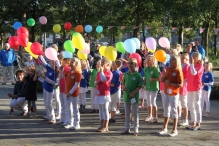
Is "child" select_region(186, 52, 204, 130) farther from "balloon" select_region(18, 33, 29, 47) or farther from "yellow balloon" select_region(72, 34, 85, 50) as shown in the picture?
"balloon" select_region(18, 33, 29, 47)

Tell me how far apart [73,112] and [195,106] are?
119 inches

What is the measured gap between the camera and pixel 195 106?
30.2ft

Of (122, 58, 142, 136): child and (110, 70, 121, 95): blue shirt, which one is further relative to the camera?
(110, 70, 121, 95): blue shirt

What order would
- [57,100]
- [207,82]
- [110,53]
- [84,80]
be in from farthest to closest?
[84,80] → [207,82] → [57,100] → [110,53]

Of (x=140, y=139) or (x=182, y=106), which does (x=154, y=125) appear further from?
(x=140, y=139)

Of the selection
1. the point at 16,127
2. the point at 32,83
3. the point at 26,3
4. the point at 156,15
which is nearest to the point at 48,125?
the point at 16,127

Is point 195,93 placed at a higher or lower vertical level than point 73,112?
higher

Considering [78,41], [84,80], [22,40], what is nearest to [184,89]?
[78,41]

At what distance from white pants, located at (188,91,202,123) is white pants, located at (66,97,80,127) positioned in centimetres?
280

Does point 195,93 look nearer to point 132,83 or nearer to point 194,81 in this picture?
point 194,81

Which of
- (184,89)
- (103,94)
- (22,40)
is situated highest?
(22,40)

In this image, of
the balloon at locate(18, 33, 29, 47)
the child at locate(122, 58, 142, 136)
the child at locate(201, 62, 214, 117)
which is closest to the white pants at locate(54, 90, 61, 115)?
the balloon at locate(18, 33, 29, 47)

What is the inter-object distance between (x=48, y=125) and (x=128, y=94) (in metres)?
2.37

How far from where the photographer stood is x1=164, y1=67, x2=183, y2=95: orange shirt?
8.22m
